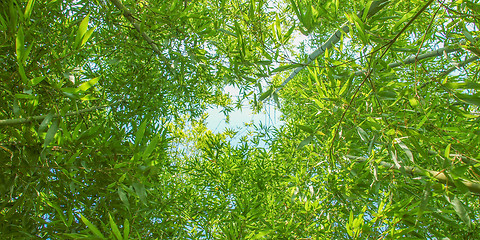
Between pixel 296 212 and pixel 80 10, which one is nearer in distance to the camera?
pixel 80 10

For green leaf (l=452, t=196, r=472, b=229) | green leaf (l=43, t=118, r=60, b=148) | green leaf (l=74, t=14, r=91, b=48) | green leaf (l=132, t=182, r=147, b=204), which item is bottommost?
green leaf (l=452, t=196, r=472, b=229)

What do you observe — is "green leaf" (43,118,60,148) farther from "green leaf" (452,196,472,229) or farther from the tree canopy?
"green leaf" (452,196,472,229)

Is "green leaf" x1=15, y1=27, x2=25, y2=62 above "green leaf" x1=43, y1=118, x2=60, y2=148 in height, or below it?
above

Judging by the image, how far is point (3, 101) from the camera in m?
1.07

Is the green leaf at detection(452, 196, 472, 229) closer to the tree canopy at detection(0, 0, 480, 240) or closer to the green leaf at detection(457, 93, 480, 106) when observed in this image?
the tree canopy at detection(0, 0, 480, 240)

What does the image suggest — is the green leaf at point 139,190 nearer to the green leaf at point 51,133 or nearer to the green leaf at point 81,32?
the green leaf at point 51,133

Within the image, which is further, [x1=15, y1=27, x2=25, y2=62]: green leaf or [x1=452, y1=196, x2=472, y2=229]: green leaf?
[x1=452, y1=196, x2=472, y2=229]: green leaf

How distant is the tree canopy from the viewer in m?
0.91

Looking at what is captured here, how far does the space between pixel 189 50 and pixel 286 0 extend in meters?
1.43

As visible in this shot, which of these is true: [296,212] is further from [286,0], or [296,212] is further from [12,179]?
[286,0]

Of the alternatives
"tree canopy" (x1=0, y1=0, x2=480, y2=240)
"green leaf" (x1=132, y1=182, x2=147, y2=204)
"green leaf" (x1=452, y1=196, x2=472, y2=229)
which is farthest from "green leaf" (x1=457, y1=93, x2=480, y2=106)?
"green leaf" (x1=132, y1=182, x2=147, y2=204)

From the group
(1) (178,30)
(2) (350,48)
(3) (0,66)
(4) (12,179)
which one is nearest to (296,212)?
(1) (178,30)

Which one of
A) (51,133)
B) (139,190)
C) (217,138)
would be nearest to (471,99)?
(139,190)

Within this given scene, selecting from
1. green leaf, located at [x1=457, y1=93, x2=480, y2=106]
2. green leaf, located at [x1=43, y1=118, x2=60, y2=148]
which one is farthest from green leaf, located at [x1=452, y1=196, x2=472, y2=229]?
green leaf, located at [x1=43, y1=118, x2=60, y2=148]
